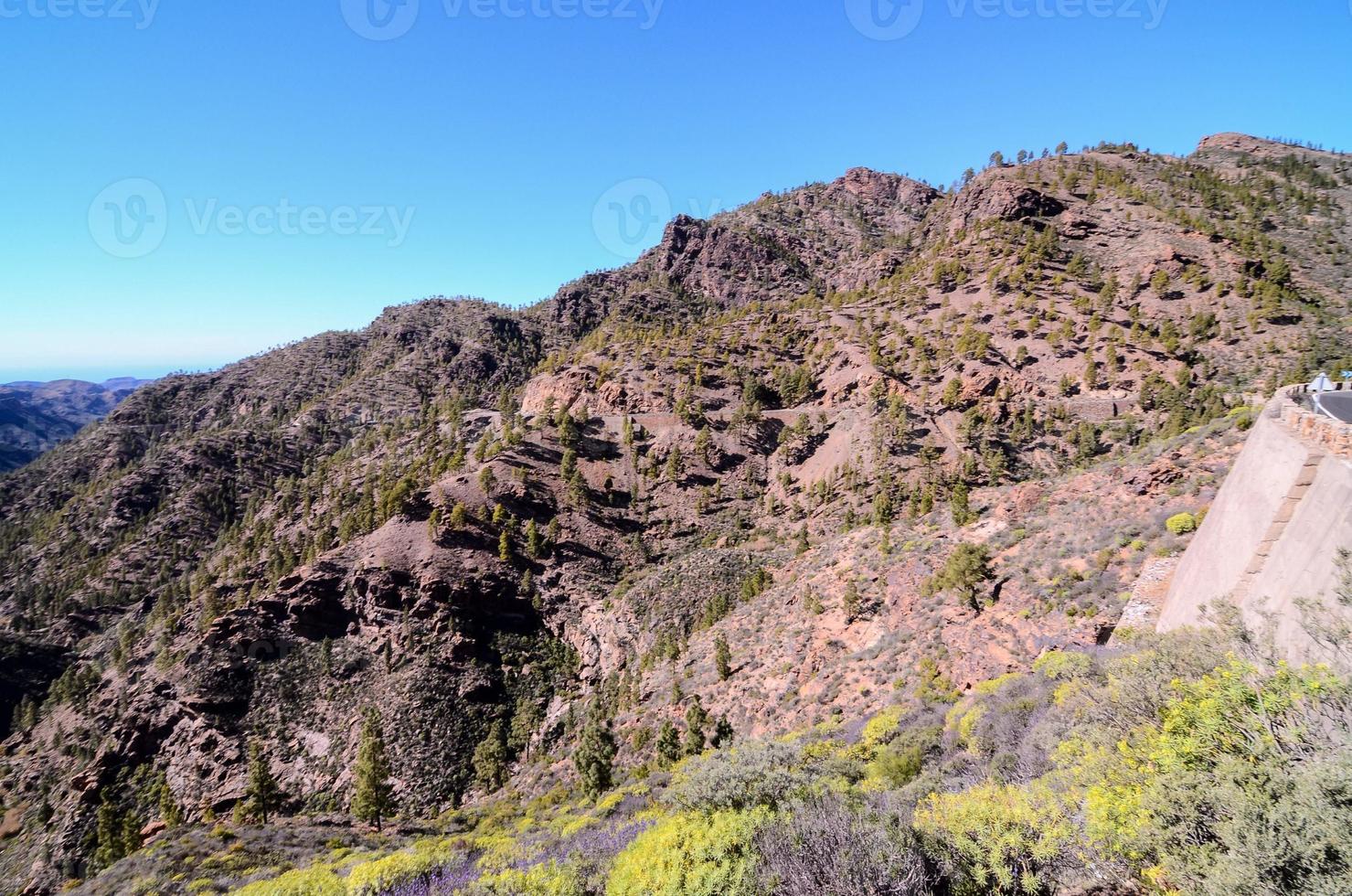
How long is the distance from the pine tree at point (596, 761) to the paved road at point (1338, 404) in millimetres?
27437

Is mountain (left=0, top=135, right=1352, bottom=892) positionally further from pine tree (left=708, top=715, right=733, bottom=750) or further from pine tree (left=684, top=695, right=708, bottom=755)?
pine tree (left=684, top=695, right=708, bottom=755)

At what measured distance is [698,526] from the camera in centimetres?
5403

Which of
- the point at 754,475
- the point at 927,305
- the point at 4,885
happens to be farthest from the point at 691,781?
the point at 927,305

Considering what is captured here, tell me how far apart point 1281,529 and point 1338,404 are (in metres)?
6.09

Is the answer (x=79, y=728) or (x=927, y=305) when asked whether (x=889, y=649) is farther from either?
(x=79, y=728)

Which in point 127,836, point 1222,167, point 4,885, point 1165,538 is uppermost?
point 1222,167

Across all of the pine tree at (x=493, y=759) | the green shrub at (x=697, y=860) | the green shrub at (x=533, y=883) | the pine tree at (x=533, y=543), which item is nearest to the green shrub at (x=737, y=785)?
the green shrub at (x=697, y=860)

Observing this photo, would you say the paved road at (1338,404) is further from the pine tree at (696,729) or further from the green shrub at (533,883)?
the pine tree at (696,729)

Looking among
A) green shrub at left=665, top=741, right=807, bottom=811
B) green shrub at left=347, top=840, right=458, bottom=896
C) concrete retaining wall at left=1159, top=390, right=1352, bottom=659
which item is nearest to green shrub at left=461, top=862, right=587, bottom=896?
green shrub at left=665, top=741, right=807, bottom=811

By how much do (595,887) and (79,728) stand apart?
7533 cm

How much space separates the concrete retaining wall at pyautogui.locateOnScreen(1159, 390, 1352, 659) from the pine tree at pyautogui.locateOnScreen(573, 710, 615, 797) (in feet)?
75.0

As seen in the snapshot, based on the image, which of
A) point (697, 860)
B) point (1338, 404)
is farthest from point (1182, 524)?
point (697, 860)

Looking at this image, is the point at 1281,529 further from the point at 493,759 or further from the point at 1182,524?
the point at 493,759

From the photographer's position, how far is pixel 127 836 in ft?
96.8
